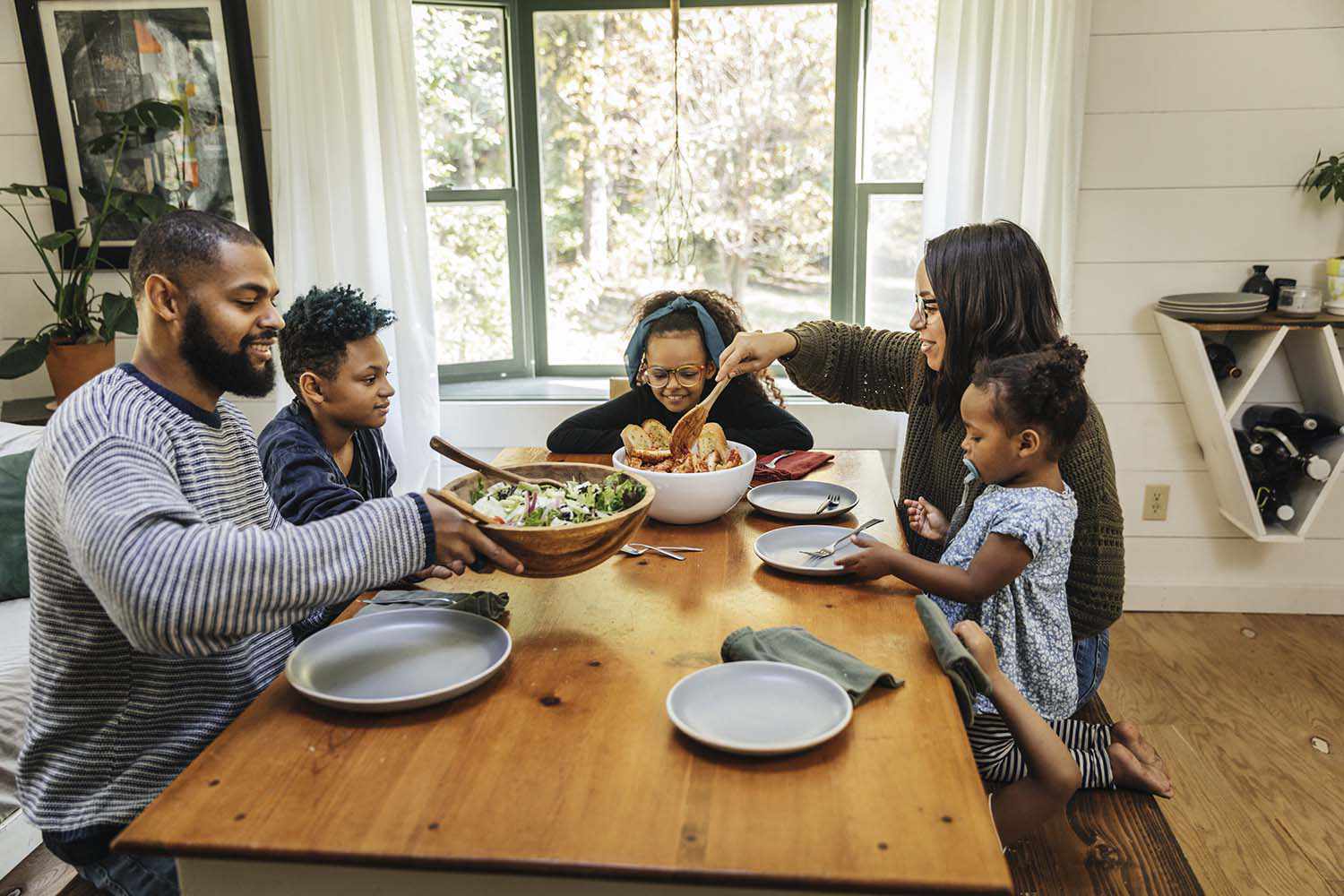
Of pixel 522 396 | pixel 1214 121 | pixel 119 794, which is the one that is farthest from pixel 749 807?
pixel 1214 121

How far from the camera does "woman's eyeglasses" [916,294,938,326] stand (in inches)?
75.3

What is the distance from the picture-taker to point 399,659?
1273 mm

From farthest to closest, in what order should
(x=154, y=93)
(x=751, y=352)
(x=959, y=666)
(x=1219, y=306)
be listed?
(x=154, y=93) < (x=1219, y=306) < (x=751, y=352) < (x=959, y=666)

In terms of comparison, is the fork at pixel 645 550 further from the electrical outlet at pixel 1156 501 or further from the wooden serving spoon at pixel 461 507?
the electrical outlet at pixel 1156 501

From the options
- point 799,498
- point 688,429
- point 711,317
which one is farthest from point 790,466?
point 711,317

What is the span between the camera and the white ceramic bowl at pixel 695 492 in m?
1.74

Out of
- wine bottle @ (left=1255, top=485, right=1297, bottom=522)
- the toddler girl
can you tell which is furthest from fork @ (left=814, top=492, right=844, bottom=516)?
Result: wine bottle @ (left=1255, top=485, right=1297, bottom=522)

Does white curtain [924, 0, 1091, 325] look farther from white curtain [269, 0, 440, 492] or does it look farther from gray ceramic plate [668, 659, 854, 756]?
gray ceramic plate [668, 659, 854, 756]

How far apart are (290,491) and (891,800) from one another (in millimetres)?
1171

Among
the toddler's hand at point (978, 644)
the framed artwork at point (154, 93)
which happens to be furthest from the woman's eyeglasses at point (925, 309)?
the framed artwork at point (154, 93)

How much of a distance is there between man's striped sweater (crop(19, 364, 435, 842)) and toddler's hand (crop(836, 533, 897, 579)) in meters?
0.63

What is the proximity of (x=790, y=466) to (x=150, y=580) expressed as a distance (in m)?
1.37

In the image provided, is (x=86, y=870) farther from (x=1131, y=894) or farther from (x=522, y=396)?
(x=522, y=396)

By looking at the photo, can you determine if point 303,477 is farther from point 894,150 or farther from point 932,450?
point 894,150
